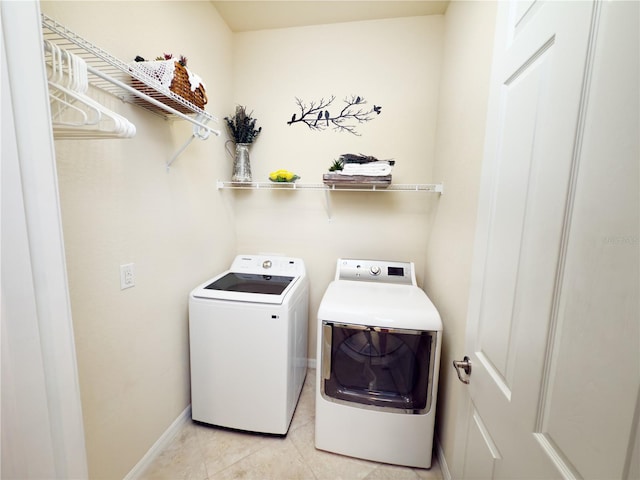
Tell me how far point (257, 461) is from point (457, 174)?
6.61 ft

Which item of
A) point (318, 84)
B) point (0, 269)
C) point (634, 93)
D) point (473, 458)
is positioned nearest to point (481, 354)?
point (473, 458)

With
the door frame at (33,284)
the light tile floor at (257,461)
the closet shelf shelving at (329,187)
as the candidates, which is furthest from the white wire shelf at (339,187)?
the light tile floor at (257,461)

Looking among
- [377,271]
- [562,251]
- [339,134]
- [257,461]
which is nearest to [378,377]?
[377,271]

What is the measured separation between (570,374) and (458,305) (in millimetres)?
904

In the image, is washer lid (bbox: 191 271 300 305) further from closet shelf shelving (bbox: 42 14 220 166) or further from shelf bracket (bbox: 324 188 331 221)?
closet shelf shelving (bbox: 42 14 220 166)

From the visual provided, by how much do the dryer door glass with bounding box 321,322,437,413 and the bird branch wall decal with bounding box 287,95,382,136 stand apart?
154 centimetres

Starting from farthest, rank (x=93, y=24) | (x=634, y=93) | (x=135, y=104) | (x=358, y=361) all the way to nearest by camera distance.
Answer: (x=358, y=361) → (x=135, y=104) → (x=93, y=24) → (x=634, y=93)

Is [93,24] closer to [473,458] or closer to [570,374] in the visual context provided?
[570,374]

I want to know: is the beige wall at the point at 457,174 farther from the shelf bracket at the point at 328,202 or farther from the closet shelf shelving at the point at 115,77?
the closet shelf shelving at the point at 115,77

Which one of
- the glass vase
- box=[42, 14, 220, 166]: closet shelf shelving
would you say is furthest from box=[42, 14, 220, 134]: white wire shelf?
the glass vase

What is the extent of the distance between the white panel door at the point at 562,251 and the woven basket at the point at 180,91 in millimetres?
1313

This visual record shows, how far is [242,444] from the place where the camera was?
5.37 feet

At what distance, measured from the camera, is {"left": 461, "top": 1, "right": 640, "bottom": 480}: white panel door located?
40 cm

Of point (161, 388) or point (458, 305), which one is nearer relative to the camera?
point (458, 305)
